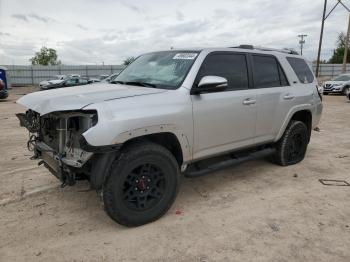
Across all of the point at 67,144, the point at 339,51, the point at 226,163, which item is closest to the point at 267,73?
the point at 226,163

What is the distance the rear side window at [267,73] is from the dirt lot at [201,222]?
139 centimetres

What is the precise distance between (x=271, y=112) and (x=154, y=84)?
189 centimetres

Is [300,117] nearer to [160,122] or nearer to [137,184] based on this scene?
[160,122]

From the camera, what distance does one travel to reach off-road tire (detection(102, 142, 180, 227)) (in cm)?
331

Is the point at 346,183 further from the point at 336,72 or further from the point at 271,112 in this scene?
the point at 336,72

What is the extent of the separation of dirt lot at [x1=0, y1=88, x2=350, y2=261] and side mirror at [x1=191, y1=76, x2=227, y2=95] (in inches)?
54.1

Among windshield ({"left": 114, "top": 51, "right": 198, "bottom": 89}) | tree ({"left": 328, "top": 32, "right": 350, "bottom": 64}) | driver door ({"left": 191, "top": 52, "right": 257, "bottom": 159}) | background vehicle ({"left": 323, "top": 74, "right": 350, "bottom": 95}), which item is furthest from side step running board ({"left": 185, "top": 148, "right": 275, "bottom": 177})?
tree ({"left": 328, "top": 32, "right": 350, "bottom": 64})

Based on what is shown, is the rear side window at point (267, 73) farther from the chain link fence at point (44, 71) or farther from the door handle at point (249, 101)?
the chain link fence at point (44, 71)

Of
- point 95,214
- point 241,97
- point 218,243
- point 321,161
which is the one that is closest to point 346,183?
point 321,161

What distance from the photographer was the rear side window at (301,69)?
5.60 metres

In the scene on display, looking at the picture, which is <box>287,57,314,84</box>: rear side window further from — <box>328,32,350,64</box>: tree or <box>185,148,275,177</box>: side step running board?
<box>328,32,350,64</box>: tree

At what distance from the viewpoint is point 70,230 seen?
11.6ft

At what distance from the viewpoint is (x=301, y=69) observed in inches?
228

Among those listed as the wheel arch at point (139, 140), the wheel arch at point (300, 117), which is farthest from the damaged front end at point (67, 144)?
the wheel arch at point (300, 117)
